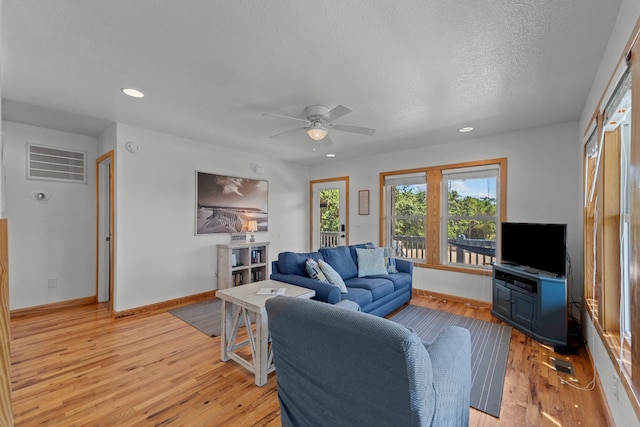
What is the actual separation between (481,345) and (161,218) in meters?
4.17

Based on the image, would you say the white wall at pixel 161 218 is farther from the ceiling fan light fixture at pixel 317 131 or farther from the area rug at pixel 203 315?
the ceiling fan light fixture at pixel 317 131

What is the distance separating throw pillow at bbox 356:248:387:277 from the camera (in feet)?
12.7

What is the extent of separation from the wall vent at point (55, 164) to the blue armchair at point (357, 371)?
418 centimetres

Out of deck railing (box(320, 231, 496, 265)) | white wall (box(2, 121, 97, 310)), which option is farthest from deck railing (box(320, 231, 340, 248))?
white wall (box(2, 121, 97, 310))

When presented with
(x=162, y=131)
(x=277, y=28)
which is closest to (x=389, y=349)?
(x=277, y=28)

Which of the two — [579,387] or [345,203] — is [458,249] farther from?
[579,387]

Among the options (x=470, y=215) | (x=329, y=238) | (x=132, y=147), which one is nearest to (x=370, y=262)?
(x=470, y=215)

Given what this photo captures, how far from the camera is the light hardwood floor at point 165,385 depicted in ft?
6.19

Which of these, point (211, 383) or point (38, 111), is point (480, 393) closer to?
point (211, 383)

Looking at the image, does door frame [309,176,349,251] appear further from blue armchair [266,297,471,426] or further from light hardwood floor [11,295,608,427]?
blue armchair [266,297,471,426]

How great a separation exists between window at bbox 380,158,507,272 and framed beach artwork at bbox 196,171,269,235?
224cm

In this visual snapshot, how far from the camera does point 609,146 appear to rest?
2176mm

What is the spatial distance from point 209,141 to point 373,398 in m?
4.19

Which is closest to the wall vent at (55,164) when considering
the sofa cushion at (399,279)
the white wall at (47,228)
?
the white wall at (47,228)
